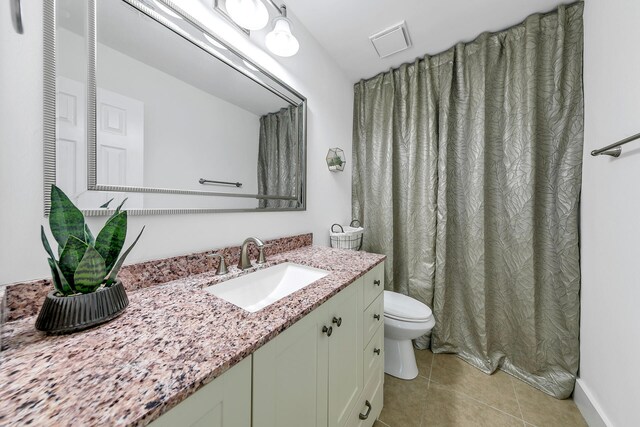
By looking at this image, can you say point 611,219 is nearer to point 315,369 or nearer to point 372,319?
point 372,319

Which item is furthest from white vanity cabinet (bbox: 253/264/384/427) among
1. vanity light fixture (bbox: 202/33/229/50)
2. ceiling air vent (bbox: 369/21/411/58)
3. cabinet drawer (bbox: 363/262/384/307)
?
ceiling air vent (bbox: 369/21/411/58)

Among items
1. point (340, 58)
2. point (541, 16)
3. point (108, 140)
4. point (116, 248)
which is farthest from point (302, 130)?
point (541, 16)

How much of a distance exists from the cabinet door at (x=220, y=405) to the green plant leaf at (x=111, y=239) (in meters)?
0.42

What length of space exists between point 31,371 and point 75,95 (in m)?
0.69


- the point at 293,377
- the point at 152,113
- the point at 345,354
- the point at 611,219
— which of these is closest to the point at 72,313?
the point at 293,377

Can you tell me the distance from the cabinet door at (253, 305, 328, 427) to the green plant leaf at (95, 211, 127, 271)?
453 millimetres

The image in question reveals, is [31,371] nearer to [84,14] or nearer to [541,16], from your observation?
[84,14]

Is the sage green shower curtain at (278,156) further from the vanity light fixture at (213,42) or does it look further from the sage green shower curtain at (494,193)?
the sage green shower curtain at (494,193)

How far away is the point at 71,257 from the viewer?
0.50m

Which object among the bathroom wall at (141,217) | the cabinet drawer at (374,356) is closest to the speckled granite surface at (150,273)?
the bathroom wall at (141,217)

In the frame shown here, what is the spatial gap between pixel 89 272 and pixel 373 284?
1.00 metres

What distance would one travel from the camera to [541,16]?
131cm

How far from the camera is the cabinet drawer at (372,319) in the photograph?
100 cm

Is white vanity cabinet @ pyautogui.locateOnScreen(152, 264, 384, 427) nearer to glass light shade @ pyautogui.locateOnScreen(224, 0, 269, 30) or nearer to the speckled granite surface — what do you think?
the speckled granite surface
